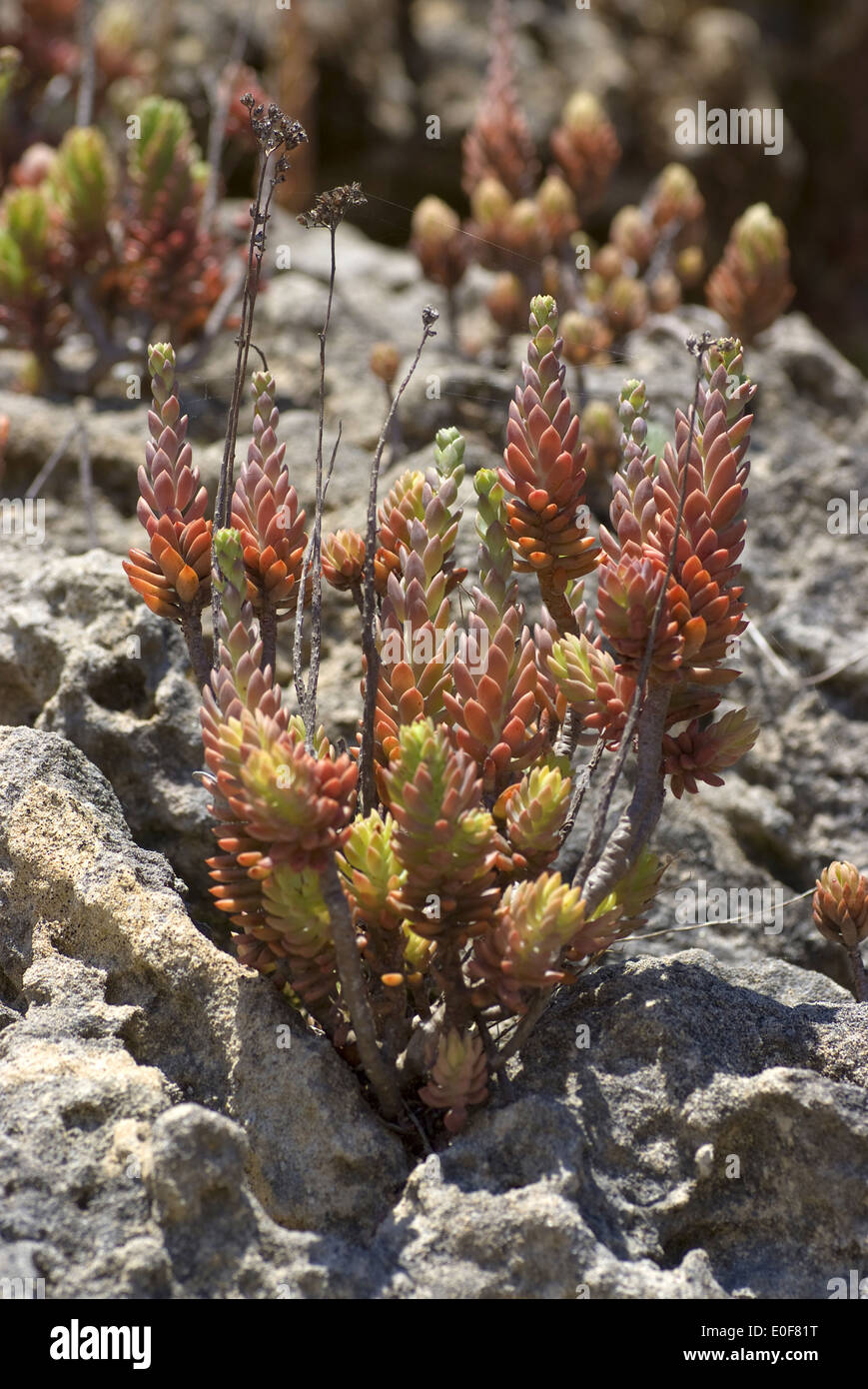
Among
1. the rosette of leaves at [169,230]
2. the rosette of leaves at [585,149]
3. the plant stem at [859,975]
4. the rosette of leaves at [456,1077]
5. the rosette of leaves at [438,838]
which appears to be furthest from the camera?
the rosette of leaves at [585,149]

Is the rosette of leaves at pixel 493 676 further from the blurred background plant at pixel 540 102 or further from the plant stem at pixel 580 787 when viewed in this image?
the blurred background plant at pixel 540 102

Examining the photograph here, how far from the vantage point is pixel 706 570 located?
2.18 meters

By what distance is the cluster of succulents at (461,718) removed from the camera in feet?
6.59

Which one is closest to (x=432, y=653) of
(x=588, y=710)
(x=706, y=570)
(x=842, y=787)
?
(x=588, y=710)

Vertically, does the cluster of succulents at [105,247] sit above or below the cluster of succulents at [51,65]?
below

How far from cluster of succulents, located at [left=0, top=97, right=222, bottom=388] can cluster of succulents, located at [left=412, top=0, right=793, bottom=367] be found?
0.91 meters

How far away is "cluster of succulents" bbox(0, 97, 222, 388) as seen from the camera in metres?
4.09

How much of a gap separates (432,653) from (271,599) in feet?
1.22

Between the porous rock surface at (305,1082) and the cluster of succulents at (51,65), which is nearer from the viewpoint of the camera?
the porous rock surface at (305,1082)

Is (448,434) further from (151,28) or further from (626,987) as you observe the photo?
(151,28)

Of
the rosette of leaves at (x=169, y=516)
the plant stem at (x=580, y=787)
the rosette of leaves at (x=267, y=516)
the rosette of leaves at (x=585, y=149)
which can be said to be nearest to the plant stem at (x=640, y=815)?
the plant stem at (x=580, y=787)

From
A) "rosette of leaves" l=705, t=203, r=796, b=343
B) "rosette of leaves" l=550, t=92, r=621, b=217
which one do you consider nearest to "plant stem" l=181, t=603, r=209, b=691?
"rosette of leaves" l=705, t=203, r=796, b=343

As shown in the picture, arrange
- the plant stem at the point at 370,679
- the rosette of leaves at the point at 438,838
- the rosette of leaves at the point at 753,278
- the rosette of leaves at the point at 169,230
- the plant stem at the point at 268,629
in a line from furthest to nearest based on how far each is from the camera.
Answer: the rosette of leaves at the point at 753,278 → the rosette of leaves at the point at 169,230 → the plant stem at the point at 268,629 → the plant stem at the point at 370,679 → the rosette of leaves at the point at 438,838

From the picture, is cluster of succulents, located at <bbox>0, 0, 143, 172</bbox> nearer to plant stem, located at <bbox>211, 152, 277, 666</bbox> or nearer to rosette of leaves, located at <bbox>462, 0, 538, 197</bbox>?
rosette of leaves, located at <bbox>462, 0, 538, 197</bbox>
